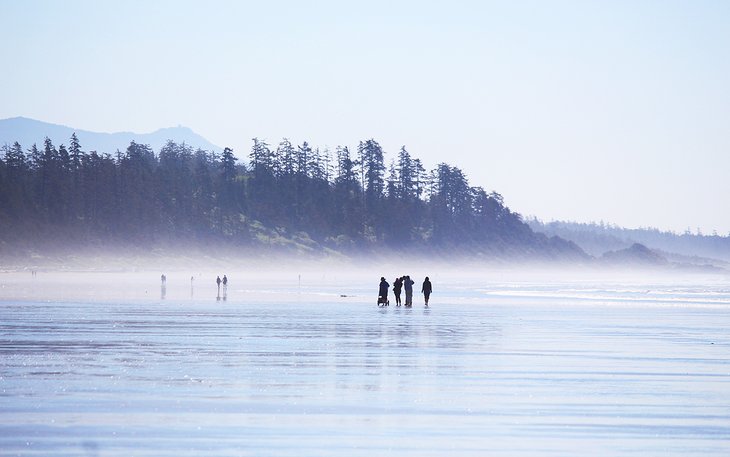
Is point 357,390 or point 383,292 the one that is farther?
point 383,292

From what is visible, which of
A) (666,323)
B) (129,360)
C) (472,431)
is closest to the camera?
(472,431)

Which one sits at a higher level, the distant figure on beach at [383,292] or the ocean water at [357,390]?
the distant figure on beach at [383,292]

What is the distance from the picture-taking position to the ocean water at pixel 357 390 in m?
14.3

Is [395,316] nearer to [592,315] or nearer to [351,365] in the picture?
[592,315]

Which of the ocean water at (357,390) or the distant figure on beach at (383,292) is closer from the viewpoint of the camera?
the ocean water at (357,390)

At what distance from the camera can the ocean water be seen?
1434cm

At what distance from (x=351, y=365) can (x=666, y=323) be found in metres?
22.1

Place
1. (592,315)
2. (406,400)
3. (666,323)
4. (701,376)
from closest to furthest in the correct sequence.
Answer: (406,400)
(701,376)
(666,323)
(592,315)

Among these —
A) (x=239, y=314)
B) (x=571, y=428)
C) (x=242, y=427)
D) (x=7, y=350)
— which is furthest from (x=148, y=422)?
(x=239, y=314)

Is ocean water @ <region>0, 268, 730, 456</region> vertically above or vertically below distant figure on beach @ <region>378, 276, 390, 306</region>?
below

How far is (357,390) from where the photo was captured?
770 inches

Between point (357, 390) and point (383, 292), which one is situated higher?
point (383, 292)

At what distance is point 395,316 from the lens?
45.2 m

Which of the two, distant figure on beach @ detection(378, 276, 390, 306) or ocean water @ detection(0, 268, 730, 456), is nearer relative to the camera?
ocean water @ detection(0, 268, 730, 456)
